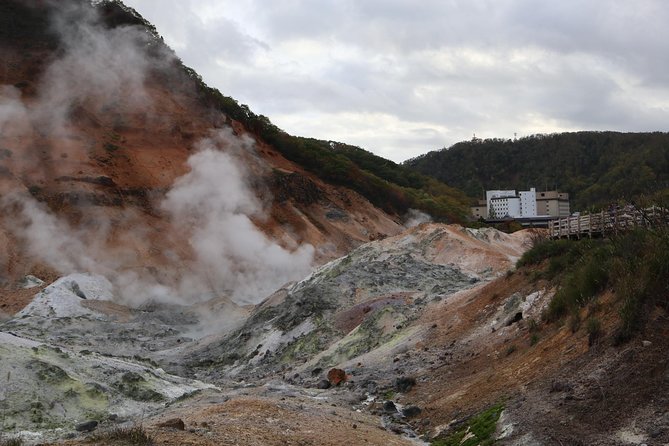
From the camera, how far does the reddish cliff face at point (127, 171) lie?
39.0 m

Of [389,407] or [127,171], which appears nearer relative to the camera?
[389,407]

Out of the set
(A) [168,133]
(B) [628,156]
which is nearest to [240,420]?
(A) [168,133]

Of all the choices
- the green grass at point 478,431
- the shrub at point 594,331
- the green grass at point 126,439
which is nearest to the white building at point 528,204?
the shrub at point 594,331

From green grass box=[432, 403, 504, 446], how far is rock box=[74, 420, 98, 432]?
578 cm

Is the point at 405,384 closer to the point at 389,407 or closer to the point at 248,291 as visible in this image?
the point at 389,407

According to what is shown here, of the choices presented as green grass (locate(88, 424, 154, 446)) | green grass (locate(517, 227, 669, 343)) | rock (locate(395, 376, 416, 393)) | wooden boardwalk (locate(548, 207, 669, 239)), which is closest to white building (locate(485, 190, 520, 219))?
wooden boardwalk (locate(548, 207, 669, 239))

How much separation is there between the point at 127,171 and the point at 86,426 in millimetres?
36085

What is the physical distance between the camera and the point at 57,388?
1302cm

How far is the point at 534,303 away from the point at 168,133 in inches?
1576

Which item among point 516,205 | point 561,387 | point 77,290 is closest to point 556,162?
point 516,205

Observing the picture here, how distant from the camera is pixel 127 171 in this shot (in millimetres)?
45625

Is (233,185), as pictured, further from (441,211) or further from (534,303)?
(534,303)

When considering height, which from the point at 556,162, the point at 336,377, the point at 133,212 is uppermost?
the point at 556,162

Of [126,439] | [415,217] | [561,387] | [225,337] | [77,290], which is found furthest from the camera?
[415,217]
